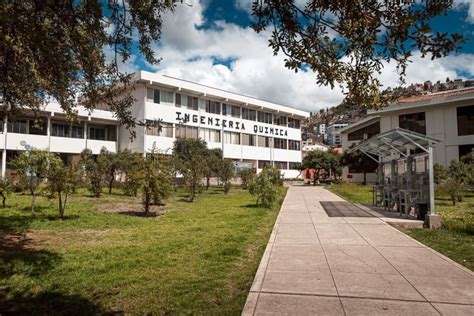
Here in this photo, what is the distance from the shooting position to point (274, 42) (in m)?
3.72

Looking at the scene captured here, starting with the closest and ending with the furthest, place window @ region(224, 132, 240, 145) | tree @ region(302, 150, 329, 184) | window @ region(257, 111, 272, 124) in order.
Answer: tree @ region(302, 150, 329, 184), window @ region(224, 132, 240, 145), window @ region(257, 111, 272, 124)

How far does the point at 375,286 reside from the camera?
5297mm

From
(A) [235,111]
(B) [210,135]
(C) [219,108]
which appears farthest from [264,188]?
(A) [235,111]

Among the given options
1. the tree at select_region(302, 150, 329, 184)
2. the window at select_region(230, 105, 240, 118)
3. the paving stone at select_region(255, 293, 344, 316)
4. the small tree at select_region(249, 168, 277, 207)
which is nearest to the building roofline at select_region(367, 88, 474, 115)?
the tree at select_region(302, 150, 329, 184)

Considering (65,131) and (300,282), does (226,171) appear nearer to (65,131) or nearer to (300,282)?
(65,131)

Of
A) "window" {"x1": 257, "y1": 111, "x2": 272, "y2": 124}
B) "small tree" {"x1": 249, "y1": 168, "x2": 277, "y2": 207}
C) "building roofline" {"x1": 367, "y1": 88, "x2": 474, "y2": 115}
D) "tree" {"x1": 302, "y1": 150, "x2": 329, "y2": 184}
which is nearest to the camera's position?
"small tree" {"x1": 249, "y1": 168, "x2": 277, "y2": 207}

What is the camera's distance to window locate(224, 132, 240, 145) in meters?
48.9

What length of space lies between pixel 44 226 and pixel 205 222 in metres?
4.83

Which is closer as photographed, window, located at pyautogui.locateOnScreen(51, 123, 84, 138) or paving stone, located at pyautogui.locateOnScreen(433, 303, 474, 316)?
paving stone, located at pyautogui.locateOnScreen(433, 303, 474, 316)

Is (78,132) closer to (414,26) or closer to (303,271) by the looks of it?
(303,271)

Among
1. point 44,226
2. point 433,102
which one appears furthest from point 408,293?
point 433,102

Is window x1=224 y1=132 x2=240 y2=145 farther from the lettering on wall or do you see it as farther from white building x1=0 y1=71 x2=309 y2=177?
the lettering on wall

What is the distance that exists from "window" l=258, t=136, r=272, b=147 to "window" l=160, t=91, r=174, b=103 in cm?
1690

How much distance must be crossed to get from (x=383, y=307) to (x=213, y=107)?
4403 centimetres
